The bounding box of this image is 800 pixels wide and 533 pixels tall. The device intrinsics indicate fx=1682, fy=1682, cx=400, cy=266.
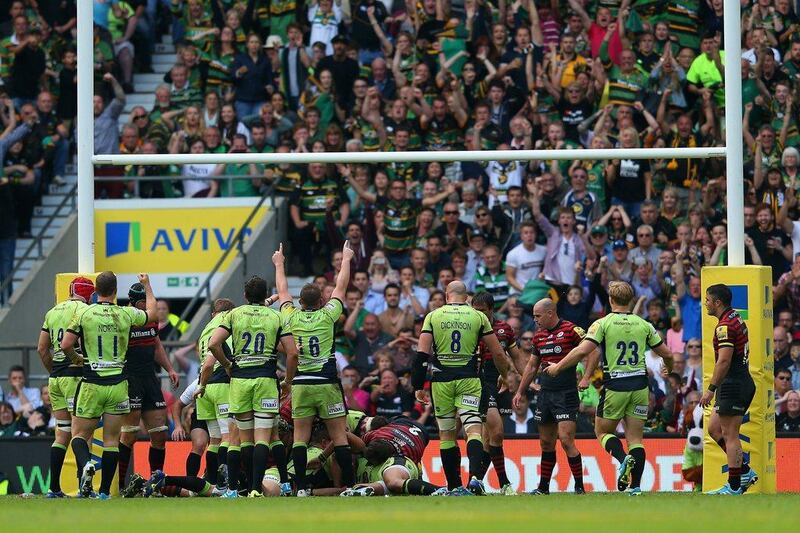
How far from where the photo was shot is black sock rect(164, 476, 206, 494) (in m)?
15.0

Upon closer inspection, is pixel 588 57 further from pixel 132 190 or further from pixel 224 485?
pixel 224 485

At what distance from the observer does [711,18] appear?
74.5 feet

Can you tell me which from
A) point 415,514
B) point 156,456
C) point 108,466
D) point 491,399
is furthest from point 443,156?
point 415,514

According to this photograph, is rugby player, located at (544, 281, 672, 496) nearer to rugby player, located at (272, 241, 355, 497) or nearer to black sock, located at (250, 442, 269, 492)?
rugby player, located at (272, 241, 355, 497)

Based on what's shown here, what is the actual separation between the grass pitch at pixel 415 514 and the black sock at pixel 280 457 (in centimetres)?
112

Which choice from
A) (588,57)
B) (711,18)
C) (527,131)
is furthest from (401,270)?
(711,18)

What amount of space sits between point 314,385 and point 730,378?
12.2ft

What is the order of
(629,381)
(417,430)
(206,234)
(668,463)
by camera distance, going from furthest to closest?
(206,234)
(668,463)
(417,430)
(629,381)

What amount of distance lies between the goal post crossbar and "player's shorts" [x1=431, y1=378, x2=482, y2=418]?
2528 mm

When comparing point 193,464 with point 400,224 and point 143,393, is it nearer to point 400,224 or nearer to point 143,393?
point 143,393

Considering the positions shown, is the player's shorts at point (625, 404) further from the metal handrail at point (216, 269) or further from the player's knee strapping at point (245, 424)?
the metal handrail at point (216, 269)

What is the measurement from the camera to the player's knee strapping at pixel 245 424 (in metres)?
15.2

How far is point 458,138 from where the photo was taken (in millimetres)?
22172

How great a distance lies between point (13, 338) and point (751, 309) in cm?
1058
